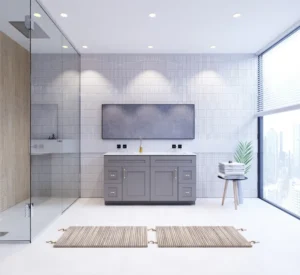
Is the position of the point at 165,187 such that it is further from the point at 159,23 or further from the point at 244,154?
the point at 159,23

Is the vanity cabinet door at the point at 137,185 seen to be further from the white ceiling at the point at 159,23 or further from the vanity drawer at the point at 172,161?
the white ceiling at the point at 159,23

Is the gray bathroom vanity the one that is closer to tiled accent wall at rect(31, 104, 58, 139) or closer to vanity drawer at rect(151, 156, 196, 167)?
vanity drawer at rect(151, 156, 196, 167)

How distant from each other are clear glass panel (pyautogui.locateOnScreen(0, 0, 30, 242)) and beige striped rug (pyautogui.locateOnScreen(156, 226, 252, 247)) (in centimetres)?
169

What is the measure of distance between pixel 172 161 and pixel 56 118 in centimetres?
214

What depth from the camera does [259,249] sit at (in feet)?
10.2

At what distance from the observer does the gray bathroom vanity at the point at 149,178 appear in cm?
503

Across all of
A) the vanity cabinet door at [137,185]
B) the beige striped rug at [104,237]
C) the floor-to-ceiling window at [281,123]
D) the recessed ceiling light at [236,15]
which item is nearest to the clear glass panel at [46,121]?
the beige striped rug at [104,237]

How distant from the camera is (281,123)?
4875mm

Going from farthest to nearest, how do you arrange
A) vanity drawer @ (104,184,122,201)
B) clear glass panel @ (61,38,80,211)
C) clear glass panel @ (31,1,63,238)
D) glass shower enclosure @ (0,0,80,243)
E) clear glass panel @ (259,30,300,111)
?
vanity drawer @ (104,184,122,201) → clear glass panel @ (61,38,80,211) → clear glass panel @ (259,30,300,111) → clear glass panel @ (31,1,63,238) → glass shower enclosure @ (0,0,80,243)

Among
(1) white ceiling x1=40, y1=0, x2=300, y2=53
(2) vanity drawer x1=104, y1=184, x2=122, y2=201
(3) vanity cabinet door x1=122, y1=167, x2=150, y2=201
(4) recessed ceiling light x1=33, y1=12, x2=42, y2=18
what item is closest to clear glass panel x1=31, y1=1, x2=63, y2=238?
(4) recessed ceiling light x1=33, y1=12, x2=42, y2=18

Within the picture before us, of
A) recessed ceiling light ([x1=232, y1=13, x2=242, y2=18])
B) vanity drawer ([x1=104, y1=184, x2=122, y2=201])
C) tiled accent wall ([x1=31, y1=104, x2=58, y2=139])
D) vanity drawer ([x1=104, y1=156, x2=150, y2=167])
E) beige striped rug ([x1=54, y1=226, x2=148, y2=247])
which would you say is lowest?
beige striped rug ([x1=54, y1=226, x2=148, y2=247])

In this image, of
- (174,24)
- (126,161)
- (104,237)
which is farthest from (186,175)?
(174,24)

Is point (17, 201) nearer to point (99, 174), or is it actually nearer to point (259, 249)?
point (99, 174)

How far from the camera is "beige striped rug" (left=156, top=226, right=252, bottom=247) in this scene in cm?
324
